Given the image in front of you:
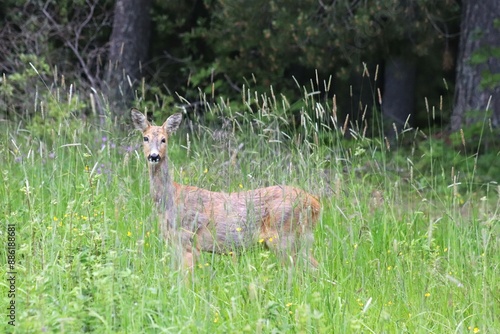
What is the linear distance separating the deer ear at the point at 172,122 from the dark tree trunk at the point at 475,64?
17.0ft

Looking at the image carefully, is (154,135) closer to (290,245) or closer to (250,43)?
(290,245)

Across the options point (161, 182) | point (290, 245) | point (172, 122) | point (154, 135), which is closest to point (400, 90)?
point (172, 122)

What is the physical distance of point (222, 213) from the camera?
686 cm

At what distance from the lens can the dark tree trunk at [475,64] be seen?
1225 cm

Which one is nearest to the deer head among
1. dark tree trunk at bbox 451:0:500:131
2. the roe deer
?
the roe deer

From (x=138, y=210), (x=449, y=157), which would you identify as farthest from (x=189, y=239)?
(x=449, y=157)

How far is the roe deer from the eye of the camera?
20.8 feet

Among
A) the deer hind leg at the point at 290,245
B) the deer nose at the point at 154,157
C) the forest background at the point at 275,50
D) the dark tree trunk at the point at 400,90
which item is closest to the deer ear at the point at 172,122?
the deer nose at the point at 154,157

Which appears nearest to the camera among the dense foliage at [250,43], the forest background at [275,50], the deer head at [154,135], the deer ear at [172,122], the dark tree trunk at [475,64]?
the deer head at [154,135]

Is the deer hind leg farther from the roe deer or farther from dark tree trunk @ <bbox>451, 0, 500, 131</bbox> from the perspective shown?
dark tree trunk @ <bbox>451, 0, 500, 131</bbox>

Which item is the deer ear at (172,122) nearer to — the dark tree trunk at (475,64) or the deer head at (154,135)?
the deer head at (154,135)

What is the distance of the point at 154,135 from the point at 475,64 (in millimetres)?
5777

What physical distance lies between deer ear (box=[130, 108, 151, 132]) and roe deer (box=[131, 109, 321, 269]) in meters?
0.14

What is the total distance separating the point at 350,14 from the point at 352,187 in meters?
5.97
